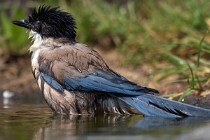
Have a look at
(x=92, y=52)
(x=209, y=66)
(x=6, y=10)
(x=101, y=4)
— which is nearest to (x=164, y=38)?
(x=101, y=4)

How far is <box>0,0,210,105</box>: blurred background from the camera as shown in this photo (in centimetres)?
876

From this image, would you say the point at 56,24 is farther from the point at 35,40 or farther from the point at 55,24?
the point at 35,40

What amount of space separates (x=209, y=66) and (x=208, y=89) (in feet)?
1.09

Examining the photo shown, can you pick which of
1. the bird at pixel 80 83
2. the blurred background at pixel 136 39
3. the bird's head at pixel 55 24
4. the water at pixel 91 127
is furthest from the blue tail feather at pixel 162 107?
the blurred background at pixel 136 39

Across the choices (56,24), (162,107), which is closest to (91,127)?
(162,107)

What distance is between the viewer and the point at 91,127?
225 inches

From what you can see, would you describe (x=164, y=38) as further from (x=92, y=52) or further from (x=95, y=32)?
(x=92, y=52)

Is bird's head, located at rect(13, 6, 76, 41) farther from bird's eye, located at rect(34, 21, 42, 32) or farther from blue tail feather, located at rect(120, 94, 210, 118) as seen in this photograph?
blue tail feather, located at rect(120, 94, 210, 118)

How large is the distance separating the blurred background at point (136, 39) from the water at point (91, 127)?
181 centimetres

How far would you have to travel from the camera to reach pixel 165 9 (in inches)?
396

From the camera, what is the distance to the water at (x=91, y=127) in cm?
492

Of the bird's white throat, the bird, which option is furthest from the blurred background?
the bird's white throat

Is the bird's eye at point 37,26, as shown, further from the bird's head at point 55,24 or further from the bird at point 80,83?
the bird at point 80,83

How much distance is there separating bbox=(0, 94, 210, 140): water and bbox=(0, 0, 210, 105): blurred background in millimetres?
1814
